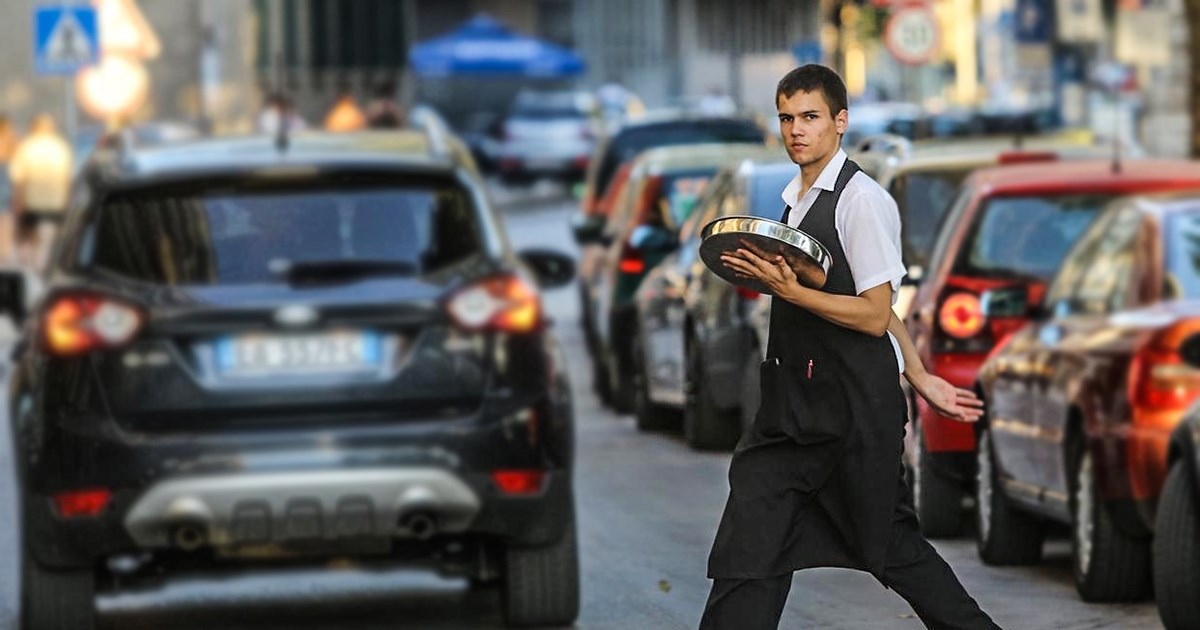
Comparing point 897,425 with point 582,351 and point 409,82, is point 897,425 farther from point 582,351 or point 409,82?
point 409,82

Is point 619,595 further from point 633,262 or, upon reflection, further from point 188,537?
point 633,262

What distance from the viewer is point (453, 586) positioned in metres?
11.9

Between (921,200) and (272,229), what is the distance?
599cm

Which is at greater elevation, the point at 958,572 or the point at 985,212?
the point at 985,212

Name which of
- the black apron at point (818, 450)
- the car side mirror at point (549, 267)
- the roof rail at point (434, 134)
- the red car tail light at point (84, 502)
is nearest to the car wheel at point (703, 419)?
the car side mirror at point (549, 267)

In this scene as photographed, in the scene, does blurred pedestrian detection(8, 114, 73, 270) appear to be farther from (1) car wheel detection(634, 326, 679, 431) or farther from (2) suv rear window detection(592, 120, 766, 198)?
(1) car wheel detection(634, 326, 679, 431)

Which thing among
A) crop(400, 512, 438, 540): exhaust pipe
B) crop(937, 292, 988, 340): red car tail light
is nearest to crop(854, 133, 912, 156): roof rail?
crop(937, 292, 988, 340): red car tail light

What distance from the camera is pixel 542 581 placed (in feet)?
33.3

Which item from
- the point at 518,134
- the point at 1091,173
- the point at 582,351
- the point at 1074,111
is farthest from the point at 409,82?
the point at 1091,173

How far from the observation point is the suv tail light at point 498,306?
9.85 meters

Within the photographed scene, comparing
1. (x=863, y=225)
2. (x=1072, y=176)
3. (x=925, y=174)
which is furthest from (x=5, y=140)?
(x=863, y=225)

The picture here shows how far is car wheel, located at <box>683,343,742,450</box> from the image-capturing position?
17531mm

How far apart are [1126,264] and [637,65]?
290 feet

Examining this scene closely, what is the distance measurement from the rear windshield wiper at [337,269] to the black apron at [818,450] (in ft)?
8.94
